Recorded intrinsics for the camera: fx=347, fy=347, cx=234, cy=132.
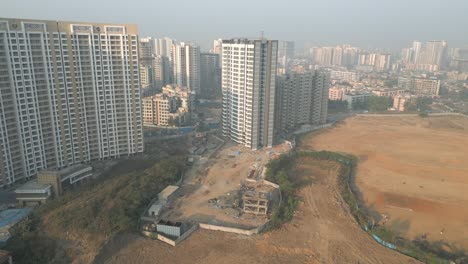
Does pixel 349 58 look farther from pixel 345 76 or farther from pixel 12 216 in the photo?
pixel 12 216

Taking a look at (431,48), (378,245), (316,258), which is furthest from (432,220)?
(431,48)

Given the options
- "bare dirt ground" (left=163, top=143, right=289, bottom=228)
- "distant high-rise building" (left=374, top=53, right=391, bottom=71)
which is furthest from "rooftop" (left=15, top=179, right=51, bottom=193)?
"distant high-rise building" (left=374, top=53, right=391, bottom=71)

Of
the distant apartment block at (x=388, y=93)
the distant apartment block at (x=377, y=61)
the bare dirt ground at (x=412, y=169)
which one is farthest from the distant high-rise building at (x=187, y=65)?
the distant apartment block at (x=377, y=61)

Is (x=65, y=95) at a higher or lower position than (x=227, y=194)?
higher

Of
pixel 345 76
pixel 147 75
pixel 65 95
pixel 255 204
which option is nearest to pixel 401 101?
pixel 345 76

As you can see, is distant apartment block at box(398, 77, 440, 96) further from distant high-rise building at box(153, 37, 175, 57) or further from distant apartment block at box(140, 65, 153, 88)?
distant high-rise building at box(153, 37, 175, 57)

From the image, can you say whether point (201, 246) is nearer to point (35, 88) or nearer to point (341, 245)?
point (341, 245)
